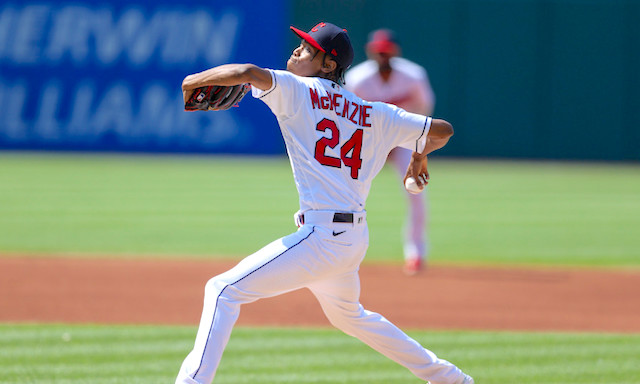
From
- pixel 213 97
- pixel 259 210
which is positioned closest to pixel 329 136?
pixel 213 97

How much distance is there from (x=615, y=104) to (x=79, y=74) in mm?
14298

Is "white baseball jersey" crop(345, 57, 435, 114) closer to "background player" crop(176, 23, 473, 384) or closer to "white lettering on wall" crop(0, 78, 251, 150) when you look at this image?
"background player" crop(176, 23, 473, 384)

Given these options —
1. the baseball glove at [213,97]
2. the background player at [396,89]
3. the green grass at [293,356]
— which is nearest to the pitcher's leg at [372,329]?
the green grass at [293,356]

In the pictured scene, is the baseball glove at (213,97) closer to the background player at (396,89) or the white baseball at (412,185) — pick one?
the white baseball at (412,185)

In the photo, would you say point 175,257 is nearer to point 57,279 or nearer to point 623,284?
point 57,279

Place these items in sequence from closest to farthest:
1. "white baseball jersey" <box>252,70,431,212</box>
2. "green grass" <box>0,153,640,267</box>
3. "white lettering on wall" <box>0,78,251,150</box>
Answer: "white baseball jersey" <box>252,70,431,212</box>, "green grass" <box>0,153,640,267</box>, "white lettering on wall" <box>0,78,251,150</box>

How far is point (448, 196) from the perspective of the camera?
16.4 m

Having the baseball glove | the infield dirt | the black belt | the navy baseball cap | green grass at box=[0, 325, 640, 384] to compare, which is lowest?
the infield dirt

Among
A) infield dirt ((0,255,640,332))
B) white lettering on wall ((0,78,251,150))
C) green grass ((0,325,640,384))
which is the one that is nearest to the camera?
green grass ((0,325,640,384))

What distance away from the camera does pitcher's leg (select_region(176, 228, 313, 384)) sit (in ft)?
11.8

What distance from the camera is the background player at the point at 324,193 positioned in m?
3.67

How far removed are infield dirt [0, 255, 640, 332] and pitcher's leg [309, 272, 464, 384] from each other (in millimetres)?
2508

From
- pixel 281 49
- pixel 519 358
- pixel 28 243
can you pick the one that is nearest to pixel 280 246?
pixel 519 358

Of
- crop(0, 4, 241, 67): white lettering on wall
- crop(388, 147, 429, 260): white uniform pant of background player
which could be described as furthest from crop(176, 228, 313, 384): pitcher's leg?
crop(0, 4, 241, 67): white lettering on wall
